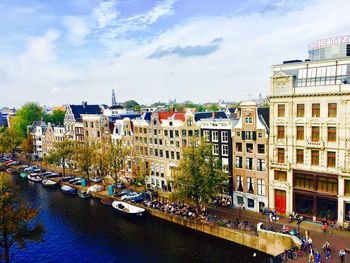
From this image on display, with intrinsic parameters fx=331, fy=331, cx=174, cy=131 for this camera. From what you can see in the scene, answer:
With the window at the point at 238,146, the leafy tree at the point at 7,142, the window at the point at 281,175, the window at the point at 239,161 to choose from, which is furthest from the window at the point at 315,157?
the leafy tree at the point at 7,142

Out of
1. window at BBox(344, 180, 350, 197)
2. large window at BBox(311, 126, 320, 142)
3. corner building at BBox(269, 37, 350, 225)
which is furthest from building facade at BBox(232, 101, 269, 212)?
window at BBox(344, 180, 350, 197)

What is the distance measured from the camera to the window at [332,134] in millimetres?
57188

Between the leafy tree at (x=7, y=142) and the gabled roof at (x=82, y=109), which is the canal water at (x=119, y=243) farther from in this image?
the leafy tree at (x=7, y=142)

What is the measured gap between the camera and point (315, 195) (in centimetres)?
6006

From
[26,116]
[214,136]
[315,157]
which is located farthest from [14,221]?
[26,116]

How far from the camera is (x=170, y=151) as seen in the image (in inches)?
3420

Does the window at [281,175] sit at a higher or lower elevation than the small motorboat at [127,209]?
higher

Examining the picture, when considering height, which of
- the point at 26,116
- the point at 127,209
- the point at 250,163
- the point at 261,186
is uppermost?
the point at 26,116

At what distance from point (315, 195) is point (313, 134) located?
11079 millimetres

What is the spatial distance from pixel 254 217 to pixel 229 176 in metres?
10.1

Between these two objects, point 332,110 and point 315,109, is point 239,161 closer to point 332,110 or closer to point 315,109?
point 315,109

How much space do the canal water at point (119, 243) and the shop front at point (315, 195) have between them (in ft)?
45.1

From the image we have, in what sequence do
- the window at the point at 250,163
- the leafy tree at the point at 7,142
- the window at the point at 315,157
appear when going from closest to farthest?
the window at the point at 315,157 < the window at the point at 250,163 < the leafy tree at the point at 7,142

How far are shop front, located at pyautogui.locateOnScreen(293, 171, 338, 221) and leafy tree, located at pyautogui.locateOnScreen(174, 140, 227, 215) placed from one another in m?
14.1
